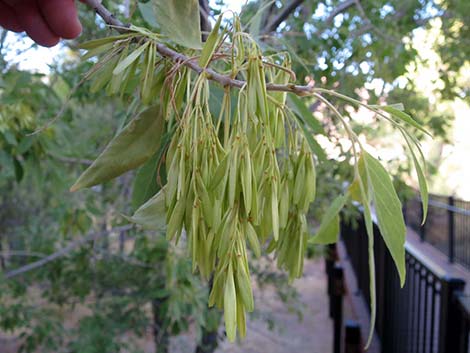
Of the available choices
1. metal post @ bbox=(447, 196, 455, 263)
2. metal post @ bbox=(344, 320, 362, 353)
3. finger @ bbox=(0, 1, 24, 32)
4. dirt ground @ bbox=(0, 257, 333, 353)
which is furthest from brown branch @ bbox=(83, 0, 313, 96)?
metal post @ bbox=(447, 196, 455, 263)

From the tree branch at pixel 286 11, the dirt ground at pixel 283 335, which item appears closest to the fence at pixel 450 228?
the dirt ground at pixel 283 335

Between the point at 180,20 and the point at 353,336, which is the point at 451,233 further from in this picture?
the point at 180,20

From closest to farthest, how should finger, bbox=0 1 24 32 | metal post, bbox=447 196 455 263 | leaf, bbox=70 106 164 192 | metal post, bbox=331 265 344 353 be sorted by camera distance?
leaf, bbox=70 106 164 192 < finger, bbox=0 1 24 32 < metal post, bbox=331 265 344 353 < metal post, bbox=447 196 455 263

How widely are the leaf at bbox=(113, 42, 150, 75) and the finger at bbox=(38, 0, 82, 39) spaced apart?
51cm

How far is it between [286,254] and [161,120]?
346 mm

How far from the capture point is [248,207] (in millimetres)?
722

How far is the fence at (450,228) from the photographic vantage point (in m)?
9.45

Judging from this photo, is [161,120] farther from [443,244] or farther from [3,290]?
[443,244]

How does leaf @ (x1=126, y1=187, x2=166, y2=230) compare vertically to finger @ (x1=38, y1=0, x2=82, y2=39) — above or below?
below

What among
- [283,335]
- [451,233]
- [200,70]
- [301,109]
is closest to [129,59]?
[200,70]

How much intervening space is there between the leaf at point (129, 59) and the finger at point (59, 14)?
0.51 metres

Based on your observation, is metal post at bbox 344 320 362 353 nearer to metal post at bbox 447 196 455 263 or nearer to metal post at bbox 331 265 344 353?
metal post at bbox 331 265 344 353

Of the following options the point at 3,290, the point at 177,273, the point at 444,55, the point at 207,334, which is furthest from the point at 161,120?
the point at 444,55

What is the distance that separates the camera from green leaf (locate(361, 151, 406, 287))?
79cm
